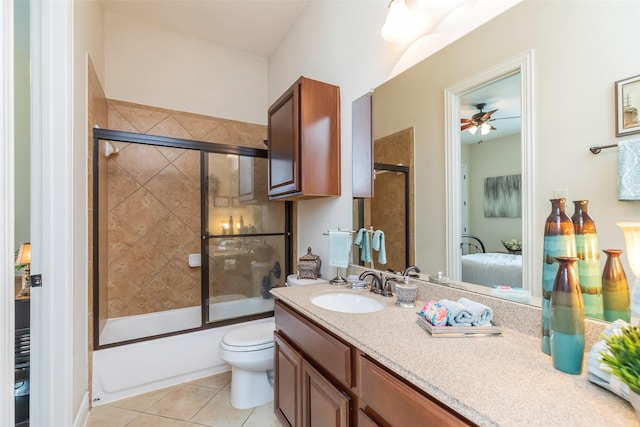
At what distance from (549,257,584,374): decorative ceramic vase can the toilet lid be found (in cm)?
156

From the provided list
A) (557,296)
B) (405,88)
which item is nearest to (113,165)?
(405,88)

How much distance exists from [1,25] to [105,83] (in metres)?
1.99

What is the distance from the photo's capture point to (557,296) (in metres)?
0.74

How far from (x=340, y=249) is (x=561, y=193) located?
45.6 inches

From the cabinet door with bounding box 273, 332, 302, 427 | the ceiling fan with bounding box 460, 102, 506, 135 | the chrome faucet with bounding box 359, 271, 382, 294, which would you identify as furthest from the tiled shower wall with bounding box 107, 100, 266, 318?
the ceiling fan with bounding box 460, 102, 506, 135

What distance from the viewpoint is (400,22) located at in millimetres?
1438

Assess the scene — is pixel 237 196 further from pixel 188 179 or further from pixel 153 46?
pixel 153 46

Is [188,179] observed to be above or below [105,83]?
below

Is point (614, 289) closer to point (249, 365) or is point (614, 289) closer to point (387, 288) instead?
point (387, 288)

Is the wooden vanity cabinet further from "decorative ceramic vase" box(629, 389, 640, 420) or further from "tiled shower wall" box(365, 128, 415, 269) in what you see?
"tiled shower wall" box(365, 128, 415, 269)

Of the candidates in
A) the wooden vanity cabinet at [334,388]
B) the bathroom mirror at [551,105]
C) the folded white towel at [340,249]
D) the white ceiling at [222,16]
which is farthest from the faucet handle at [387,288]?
the white ceiling at [222,16]

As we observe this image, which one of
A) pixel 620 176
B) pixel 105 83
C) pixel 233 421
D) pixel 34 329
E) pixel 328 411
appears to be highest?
pixel 105 83

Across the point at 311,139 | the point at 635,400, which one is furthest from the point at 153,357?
the point at 635,400

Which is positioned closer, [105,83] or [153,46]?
[105,83]
